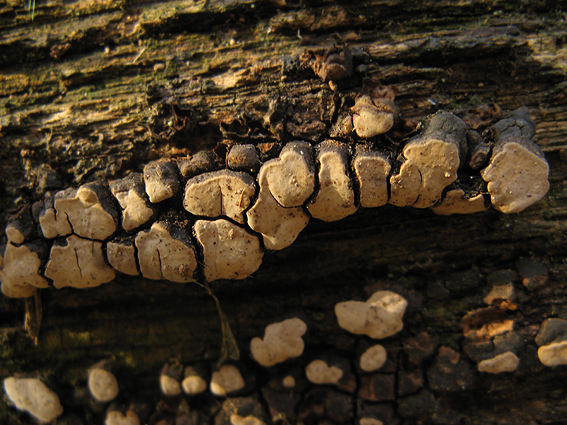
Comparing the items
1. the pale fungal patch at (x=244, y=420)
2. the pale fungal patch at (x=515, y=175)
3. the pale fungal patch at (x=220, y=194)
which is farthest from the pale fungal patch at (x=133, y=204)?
the pale fungal patch at (x=515, y=175)

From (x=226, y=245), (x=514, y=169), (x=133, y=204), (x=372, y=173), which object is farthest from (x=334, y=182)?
(x=133, y=204)

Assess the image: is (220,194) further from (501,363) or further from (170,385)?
(501,363)

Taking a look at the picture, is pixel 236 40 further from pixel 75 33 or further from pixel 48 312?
pixel 48 312

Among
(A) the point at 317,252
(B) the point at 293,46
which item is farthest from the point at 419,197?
(B) the point at 293,46

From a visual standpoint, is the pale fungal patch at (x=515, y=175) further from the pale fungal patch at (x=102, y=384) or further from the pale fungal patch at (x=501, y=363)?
the pale fungal patch at (x=102, y=384)

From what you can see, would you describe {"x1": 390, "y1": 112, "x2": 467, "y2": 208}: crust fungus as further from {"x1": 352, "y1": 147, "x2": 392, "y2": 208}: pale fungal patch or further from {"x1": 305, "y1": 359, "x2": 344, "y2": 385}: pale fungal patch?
{"x1": 305, "y1": 359, "x2": 344, "y2": 385}: pale fungal patch
